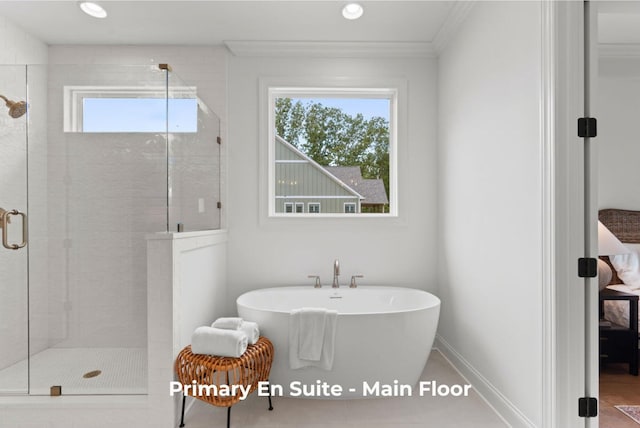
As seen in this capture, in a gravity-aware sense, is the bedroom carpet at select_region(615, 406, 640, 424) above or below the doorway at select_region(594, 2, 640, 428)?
below

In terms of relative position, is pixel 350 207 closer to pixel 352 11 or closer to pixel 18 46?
pixel 352 11

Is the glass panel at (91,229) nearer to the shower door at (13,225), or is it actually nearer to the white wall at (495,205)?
the shower door at (13,225)

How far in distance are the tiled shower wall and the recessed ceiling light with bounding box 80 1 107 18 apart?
1.80 feet

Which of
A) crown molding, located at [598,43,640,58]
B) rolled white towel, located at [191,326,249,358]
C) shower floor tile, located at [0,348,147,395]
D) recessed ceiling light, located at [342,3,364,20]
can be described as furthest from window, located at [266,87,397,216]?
crown molding, located at [598,43,640,58]

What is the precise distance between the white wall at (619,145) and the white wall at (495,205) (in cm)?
144

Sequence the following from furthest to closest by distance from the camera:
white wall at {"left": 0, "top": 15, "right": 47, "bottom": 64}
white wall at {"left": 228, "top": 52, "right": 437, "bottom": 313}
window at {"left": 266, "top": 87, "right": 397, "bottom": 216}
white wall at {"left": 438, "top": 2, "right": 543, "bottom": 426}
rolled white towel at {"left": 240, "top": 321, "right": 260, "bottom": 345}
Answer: window at {"left": 266, "top": 87, "right": 397, "bottom": 216} → white wall at {"left": 228, "top": 52, "right": 437, "bottom": 313} → white wall at {"left": 0, "top": 15, "right": 47, "bottom": 64} → rolled white towel at {"left": 240, "top": 321, "right": 260, "bottom": 345} → white wall at {"left": 438, "top": 2, "right": 543, "bottom": 426}

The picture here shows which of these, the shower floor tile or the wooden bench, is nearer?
the wooden bench

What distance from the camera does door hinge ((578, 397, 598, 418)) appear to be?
67.6 inches

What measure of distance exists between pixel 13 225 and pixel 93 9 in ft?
5.15

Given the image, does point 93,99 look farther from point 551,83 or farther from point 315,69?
point 551,83

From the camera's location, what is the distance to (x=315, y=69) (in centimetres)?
333

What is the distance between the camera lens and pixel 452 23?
285cm

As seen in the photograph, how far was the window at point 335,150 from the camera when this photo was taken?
3.46m

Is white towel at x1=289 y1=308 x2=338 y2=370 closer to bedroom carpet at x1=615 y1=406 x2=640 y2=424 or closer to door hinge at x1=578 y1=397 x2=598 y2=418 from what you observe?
door hinge at x1=578 y1=397 x2=598 y2=418
